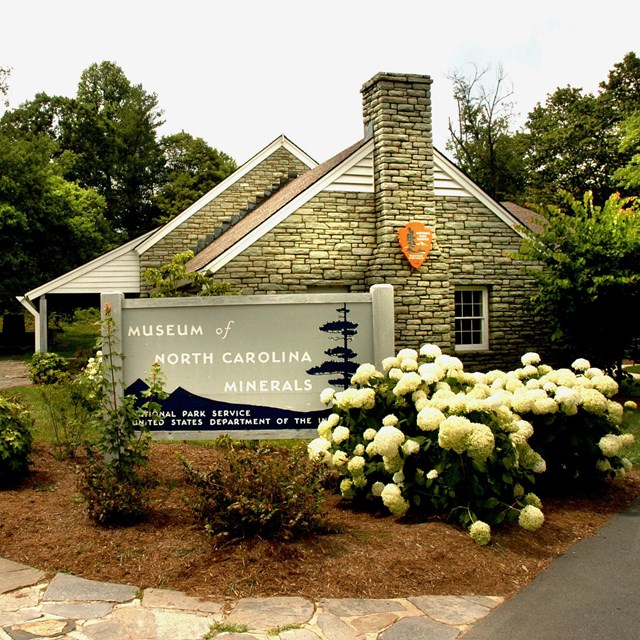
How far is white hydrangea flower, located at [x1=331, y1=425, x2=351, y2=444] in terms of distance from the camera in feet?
18.1

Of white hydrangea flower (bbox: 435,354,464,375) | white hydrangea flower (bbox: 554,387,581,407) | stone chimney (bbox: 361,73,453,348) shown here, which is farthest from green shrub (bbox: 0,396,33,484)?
stone chimney (bbox: 361,73,453,348)

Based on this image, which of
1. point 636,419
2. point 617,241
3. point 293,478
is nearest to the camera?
point 293,478

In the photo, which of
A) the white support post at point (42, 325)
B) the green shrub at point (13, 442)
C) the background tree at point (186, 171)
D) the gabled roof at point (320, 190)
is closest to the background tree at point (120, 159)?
the background tree at point (186, 171)

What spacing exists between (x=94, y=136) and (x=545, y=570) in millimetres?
57559

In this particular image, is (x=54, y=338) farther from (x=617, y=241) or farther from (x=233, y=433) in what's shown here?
(x=233, y=433)

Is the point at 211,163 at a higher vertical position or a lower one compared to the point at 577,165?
higher

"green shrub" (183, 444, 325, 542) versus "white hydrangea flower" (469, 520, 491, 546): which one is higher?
"green shrub" (183, 444, 325, 542)

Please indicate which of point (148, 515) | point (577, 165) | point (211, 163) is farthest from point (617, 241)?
point (211, 163)

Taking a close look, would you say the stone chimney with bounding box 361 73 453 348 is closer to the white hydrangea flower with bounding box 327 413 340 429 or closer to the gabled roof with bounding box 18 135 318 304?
the gabled roof with bounding box 18 135 318 304

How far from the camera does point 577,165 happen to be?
36812mm

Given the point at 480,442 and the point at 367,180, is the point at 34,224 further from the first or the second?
the point at 480,442

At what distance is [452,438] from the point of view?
4781 mm

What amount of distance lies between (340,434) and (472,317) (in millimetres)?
10275

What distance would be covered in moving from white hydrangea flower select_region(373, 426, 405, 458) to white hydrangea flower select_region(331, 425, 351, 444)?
41 centimetres
